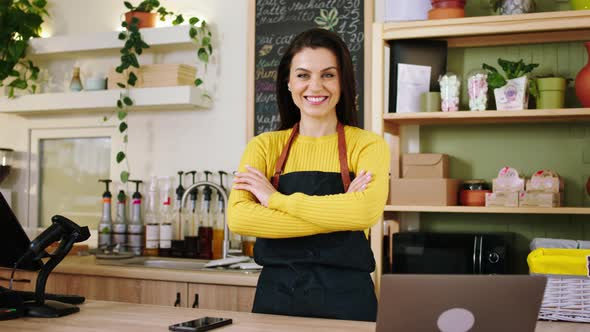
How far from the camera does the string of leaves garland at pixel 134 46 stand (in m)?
3.73

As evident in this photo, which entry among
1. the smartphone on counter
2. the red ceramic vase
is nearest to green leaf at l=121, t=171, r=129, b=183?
the smartphone on counter

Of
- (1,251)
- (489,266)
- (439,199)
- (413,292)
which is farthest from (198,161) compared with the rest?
(413,292)

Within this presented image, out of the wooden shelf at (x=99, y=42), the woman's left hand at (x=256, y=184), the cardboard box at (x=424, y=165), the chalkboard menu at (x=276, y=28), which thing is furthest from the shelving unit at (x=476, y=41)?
the wooden shelf at (x=99, y=42)

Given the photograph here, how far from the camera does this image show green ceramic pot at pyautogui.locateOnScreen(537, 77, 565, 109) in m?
2.93

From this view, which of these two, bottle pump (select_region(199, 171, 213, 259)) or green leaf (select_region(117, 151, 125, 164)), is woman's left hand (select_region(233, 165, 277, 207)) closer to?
bottle pump (select_region(199, 171, 213, 259))

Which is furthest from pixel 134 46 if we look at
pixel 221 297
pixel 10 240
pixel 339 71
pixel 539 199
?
pixel 539 199

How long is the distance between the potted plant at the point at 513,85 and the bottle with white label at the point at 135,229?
1968 millimetres

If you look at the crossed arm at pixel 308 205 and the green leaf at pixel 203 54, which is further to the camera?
the green leaf at pixel 203 54

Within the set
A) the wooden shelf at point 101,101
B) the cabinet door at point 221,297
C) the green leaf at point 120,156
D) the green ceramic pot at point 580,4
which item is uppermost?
the green ceramic pot at point 580,4

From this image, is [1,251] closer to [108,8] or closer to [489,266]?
[489,266]

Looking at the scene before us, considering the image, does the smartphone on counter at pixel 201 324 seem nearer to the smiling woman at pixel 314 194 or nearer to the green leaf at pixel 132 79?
the smiling woman at pixel 314 194

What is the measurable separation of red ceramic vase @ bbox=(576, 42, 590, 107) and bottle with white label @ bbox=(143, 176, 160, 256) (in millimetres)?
2163

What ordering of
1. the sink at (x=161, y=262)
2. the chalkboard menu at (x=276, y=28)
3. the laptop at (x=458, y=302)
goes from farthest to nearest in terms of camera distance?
the chalkboard menu at (x=276, y=28)
the sink at (x=161, y=262)
the laptop at (x=458, y=302)

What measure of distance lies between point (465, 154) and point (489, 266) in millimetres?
617
